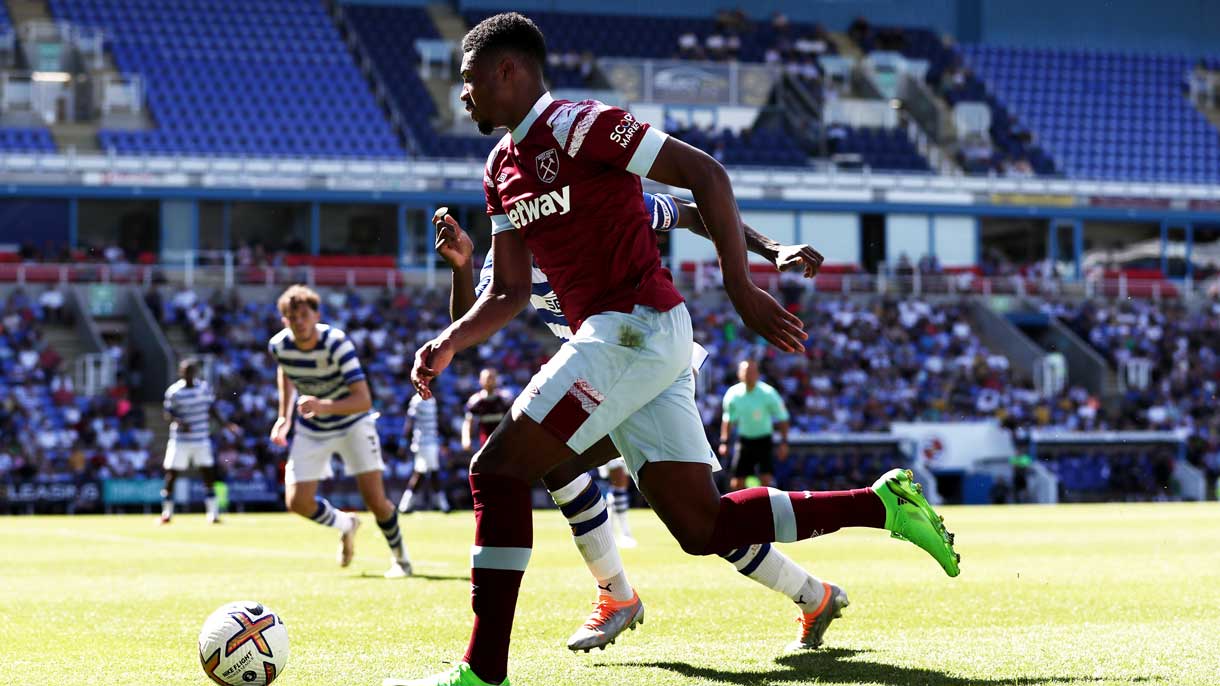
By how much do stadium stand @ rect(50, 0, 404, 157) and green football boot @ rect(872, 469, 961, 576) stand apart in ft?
124

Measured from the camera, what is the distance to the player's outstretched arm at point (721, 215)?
5.34 m

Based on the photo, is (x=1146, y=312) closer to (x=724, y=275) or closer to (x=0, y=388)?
(x=0, y=388)

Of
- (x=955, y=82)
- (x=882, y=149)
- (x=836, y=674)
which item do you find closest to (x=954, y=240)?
(x=882, y=149)

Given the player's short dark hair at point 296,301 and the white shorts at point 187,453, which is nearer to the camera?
the player's short dark hair at point 296,301

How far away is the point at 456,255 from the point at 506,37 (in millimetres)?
1416

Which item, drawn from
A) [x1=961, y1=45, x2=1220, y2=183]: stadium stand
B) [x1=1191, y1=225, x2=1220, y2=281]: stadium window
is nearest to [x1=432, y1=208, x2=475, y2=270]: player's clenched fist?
[x1=961, y1=45, x2=1220, y2=183]: stadium stand

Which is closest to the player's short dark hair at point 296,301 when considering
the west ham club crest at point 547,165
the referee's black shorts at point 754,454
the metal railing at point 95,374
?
the west ham club crest at point 547,165

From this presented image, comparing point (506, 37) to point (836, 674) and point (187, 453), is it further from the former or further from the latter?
point (187, 453)

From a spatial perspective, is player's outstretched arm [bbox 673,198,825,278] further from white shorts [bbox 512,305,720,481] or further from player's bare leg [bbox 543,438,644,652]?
player's bare leg [bbox 543,438,644,652]

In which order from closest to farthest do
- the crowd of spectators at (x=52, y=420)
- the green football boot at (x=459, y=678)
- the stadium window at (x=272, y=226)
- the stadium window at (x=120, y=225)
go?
1. the green football boot at (x=459, y=678)
2. the crowd of spectators at (x=52, y=420)
3. the stadium window at (x=120, y=225)
4. the stadium window at (x=272, y=226)

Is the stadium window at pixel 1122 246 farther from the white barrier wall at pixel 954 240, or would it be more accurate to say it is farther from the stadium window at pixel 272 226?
the stadium window at pixel 272 226

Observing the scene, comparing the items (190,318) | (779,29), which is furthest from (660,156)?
(779,29)

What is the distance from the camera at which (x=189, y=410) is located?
73.4ft

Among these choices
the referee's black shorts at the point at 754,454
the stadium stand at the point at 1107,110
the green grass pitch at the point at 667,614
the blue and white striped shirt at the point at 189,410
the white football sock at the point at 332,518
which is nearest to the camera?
the green grass pitch at the point at 667,614
